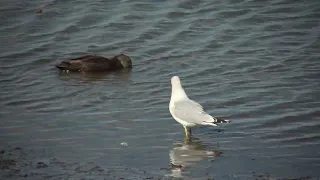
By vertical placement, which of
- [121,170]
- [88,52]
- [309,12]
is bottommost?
[121,170]

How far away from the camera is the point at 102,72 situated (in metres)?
12.3

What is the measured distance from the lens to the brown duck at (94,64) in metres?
12.1

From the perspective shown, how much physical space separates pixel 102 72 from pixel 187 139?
4.74m

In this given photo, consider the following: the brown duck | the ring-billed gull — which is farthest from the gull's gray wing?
the brown duck

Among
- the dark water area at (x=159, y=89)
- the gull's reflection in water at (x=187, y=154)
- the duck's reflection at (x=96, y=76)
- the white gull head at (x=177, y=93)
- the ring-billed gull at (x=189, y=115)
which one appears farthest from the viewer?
the duck's reflection at (x=96, y=76)

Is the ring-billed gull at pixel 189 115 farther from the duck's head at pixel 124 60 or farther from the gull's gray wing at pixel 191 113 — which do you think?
the duck's head at pixel 124 60

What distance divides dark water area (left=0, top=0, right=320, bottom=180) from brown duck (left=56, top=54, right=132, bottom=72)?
0.15 m

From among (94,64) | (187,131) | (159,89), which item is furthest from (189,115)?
(94,64)

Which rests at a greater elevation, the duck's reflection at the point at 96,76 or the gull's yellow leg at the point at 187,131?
the duck's reflection at the point at 96,76

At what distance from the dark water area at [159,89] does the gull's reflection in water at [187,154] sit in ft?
0.04

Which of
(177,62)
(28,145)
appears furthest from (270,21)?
(28,145)

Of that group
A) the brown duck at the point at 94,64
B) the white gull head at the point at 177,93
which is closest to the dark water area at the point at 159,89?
the brown duck at the point at 94,64

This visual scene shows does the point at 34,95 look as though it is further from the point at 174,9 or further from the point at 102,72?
the point at 174,9

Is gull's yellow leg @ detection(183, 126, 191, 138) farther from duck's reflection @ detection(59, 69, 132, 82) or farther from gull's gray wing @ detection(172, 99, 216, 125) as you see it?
duck's reflection @ detection(59, 69, 132, 82)
